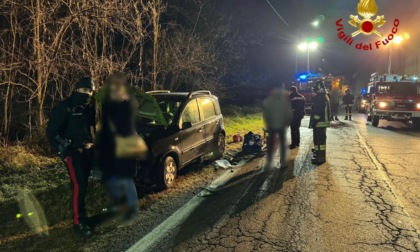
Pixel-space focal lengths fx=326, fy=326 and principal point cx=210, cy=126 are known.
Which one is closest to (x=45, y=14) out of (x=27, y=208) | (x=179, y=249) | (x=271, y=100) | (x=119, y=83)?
(x=27, y=208)

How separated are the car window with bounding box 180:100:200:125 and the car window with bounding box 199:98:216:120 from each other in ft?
1.13

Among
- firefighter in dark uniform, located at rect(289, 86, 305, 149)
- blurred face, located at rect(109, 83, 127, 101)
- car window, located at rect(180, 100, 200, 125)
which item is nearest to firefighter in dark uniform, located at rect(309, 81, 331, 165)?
firefighter in dark uniform, located at rect(289, 86, 305, 149)

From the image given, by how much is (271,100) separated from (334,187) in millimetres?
2139

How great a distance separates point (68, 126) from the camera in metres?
3.80

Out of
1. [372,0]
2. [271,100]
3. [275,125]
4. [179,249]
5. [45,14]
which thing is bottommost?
[179,249]

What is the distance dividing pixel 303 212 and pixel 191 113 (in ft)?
10.5

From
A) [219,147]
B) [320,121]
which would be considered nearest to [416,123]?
[320,121]

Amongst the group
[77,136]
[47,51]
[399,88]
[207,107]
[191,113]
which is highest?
[47,51]

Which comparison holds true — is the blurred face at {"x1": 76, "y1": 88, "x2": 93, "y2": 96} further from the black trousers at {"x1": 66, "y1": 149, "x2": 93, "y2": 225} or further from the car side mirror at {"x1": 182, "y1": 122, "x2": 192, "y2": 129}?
the car side mirror at {"x1": 182, "y1": 122, "x2": 192, "y2": 129}

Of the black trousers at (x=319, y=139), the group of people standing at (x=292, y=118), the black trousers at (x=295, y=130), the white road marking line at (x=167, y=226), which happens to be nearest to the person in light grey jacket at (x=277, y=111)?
the group of people standing at (x=292, y=118)

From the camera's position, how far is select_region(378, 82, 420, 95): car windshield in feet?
54.1

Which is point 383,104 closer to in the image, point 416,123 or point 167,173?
point 416,123

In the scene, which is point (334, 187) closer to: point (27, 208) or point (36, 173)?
point (27, 208)

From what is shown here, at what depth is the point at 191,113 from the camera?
695cm
